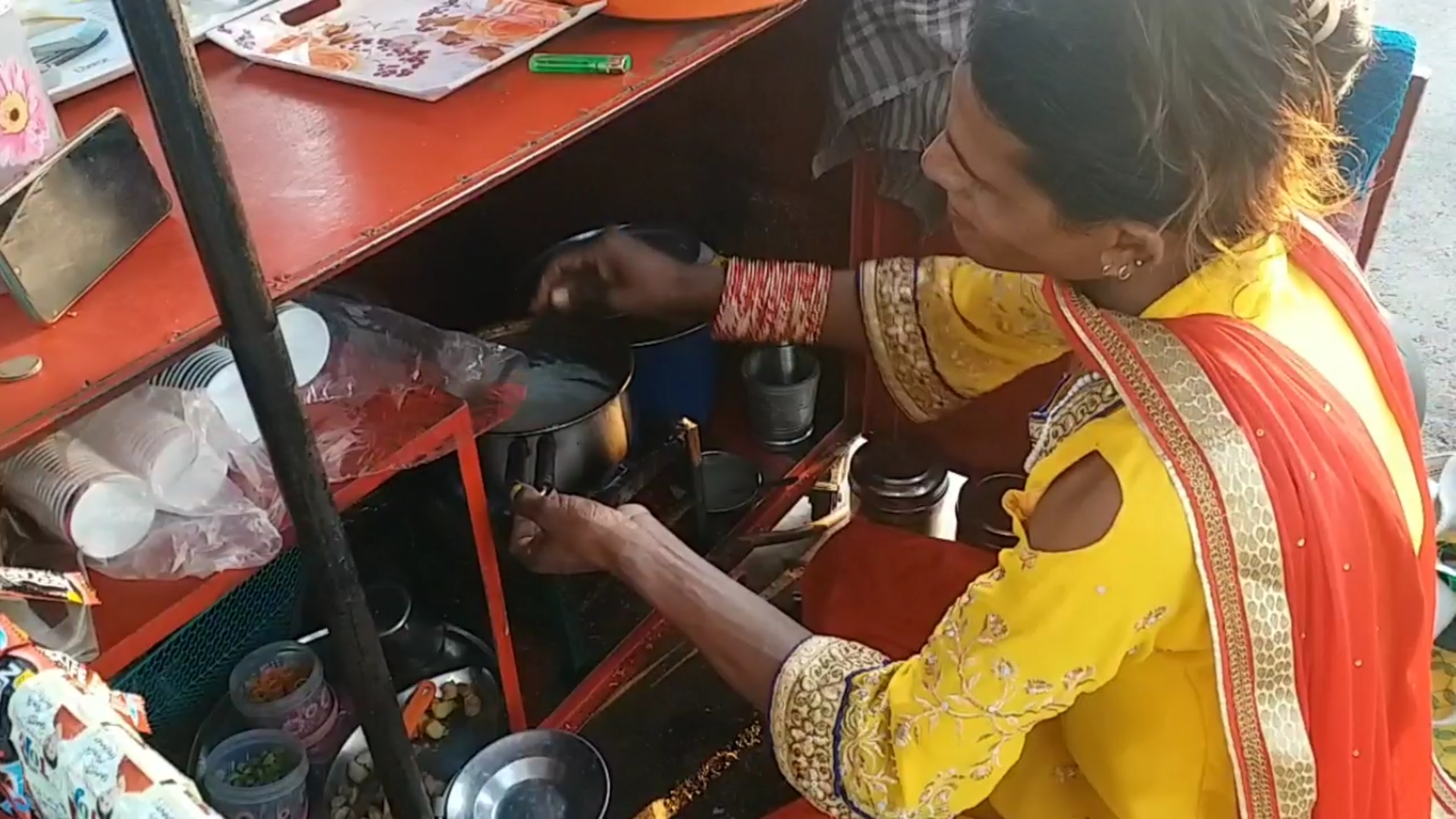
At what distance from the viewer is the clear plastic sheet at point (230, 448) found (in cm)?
90

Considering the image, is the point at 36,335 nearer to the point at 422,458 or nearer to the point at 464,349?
the point at 422,458

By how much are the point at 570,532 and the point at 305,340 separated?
0.30 m

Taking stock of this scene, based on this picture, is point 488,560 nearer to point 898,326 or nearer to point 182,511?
point 182,511

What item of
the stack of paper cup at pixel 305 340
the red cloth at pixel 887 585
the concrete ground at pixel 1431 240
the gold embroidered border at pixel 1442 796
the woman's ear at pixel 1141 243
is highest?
the woman's ear at pixel 1141 243

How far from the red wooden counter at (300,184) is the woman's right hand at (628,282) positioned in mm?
264

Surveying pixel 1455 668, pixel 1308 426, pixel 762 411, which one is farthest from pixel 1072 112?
pixel 1455 668

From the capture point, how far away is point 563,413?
1393mm

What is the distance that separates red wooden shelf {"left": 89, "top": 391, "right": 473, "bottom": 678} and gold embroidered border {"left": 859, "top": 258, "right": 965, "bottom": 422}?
0.44 meters

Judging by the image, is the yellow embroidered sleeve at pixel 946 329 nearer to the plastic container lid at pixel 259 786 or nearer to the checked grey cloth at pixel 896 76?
the checked grey cloth at pixel 896 76

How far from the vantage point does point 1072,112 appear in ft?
2.69

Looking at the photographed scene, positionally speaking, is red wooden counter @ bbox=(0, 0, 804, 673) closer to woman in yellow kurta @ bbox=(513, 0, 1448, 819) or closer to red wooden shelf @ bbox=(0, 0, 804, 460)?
red wooden shelf @ bbox=(0, 0, 804, 460)

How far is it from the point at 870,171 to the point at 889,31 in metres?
0.18

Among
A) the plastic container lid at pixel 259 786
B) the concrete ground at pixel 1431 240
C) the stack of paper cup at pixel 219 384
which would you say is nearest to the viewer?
the stack of paper cup at pixel 219 384

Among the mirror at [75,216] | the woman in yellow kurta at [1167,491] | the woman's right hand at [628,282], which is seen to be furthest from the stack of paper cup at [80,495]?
the woman's right hand at [628,282]
